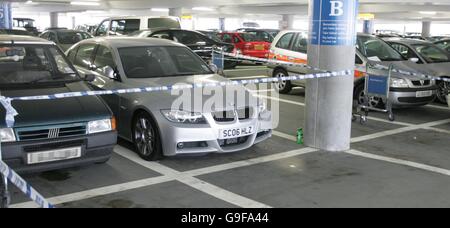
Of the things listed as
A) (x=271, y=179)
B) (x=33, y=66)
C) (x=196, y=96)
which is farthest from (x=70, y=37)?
(x=271, y=179)

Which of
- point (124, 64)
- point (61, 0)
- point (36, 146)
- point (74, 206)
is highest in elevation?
point (61, 0)

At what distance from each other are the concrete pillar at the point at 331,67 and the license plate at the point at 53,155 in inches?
133

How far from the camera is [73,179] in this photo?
5445 millimetres

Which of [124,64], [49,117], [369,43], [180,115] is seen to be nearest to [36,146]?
[49,117]

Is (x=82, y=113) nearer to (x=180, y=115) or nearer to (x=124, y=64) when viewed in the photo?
(x=180, y=115)

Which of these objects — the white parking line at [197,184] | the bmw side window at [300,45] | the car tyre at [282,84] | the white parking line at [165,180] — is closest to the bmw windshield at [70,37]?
the car tyre at [282,84]

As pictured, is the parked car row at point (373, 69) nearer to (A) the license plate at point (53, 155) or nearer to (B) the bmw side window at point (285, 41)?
(B) the bmw side window at point (285, 41)

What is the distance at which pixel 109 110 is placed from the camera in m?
5.41

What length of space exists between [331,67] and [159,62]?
2387mm

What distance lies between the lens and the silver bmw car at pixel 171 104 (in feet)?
19.4

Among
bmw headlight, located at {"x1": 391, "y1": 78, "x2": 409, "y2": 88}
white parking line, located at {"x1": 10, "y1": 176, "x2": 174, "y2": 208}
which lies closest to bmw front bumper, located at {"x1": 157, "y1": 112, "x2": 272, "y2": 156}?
white parking line, located at {"x1": 10, "y1": 176, "x2": 174, "y2": 208}

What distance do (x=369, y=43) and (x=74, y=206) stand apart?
7.79m

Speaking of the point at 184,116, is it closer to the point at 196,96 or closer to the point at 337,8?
the point at 196,96
